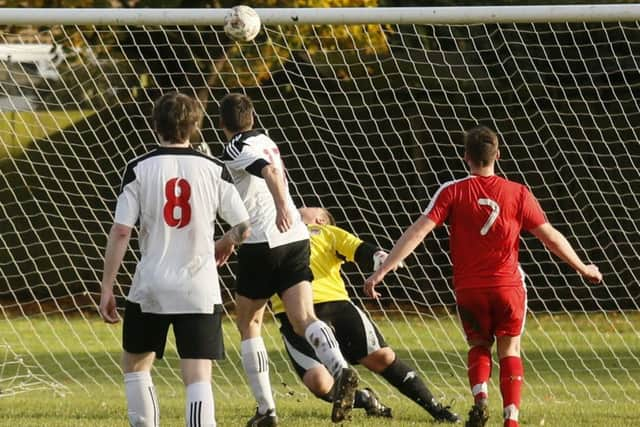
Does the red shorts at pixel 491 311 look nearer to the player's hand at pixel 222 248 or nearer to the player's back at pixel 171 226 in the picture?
the player's hand at pixel 222 248

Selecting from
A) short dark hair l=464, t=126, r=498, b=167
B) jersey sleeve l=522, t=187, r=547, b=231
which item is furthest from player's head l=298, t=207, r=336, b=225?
jersey sleeve l=522, t=187, r=547, b=231

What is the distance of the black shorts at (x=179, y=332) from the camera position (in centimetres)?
552

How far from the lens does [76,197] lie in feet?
42.6

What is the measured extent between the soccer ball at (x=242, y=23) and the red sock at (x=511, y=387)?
248 cm

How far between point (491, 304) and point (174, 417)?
7.50 ft

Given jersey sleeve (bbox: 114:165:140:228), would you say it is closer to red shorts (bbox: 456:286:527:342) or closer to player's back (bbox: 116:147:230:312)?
player's back (bbox: 116:147:230:312)

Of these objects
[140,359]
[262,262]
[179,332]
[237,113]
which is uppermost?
[237,113]

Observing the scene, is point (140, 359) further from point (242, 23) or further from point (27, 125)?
point (27, 125)

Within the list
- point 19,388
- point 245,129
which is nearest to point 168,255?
point 245,129

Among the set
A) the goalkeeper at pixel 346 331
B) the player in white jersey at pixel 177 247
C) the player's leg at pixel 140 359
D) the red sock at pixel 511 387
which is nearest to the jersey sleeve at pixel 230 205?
the player in white jersey at pixel 177 247

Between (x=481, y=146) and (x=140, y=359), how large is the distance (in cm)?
202

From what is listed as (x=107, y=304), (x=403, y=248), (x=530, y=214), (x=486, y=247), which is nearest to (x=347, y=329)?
(x=403, y=248)

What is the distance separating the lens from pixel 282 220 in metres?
6.41

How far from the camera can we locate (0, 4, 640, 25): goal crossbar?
805cm
